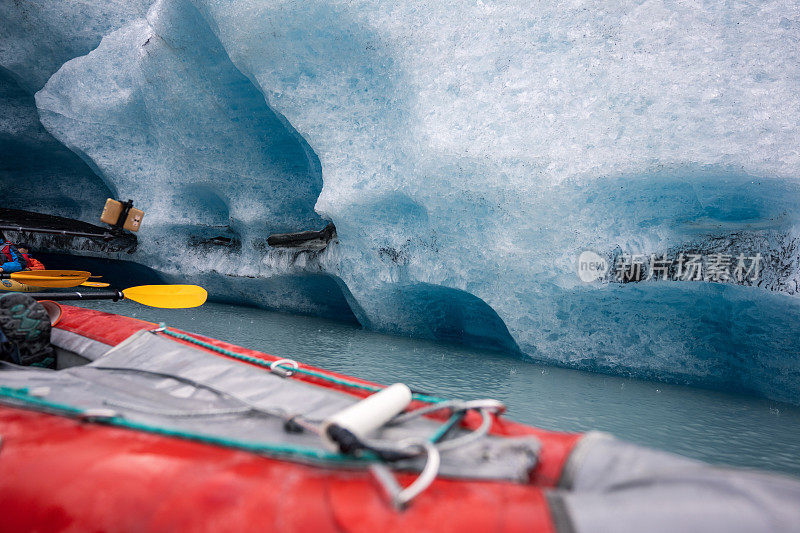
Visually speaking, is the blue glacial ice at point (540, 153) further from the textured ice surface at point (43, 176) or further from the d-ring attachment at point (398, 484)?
the d-ring attachment at point (398, 484)

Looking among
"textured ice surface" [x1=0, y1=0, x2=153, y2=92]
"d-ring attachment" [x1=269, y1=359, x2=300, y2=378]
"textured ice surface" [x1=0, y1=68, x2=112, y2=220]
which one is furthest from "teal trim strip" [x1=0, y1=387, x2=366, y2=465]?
"textured ice surface" [x1=0, y1=68, x2=112, y2=220]

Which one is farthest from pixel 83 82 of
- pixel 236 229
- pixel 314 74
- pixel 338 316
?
pixel 338 316

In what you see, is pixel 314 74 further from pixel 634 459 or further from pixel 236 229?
pixel 634 459

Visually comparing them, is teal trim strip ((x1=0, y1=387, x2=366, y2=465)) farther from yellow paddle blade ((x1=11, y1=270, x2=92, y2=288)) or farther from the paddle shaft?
yellow paddle blade ((x1=11, y1=270, x2=92, y2=288))

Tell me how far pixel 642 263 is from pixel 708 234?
40 centimetres

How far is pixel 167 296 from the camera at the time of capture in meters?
3.06

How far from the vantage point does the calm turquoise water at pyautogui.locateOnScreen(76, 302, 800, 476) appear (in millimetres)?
1848

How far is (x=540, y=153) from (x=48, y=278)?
4.53 metres

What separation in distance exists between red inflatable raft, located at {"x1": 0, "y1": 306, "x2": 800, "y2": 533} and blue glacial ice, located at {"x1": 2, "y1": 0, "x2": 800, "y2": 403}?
224cm

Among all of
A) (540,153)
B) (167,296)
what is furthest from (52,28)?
(540,153)

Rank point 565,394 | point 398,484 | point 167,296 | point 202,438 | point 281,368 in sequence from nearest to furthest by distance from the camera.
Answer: point 398,484, point 202,438, point 281,368, point 565,394, point 167,296

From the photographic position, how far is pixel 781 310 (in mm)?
2543

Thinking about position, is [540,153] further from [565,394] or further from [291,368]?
[291,368]

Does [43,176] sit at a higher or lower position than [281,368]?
higher
